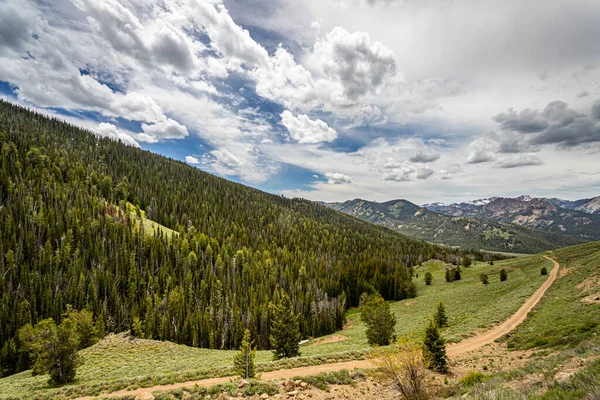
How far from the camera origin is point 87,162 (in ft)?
559

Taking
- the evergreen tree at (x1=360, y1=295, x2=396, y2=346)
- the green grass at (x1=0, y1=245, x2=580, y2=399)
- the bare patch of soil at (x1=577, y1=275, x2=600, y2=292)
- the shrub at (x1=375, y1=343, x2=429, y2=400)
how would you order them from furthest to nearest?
the evergreen tree at (x1=360, y1=295, x2=396, y2=346) < the bare patch of soil at (x1=577, y1=275, x2=600, y2=292) < the green grass at (x1=0, y1=245, x2=580, y2=399) < the shrub at (x1=375, y1=343, x2=429, y2=400)

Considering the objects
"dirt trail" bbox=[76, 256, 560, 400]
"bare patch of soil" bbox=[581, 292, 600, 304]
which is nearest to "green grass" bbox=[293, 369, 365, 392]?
"dirt trail" bbox=[76, 256, 560, 400]

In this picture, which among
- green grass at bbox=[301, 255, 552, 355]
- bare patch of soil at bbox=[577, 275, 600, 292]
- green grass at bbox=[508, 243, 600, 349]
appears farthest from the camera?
green grass at bbox=[301, 255, 552, 355]

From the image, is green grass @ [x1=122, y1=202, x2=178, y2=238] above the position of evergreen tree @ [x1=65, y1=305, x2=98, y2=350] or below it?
above

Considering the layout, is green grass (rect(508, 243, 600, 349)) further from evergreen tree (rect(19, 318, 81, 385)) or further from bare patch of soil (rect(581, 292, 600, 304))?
evergreen tree (rect(19, 318, 81, 385))

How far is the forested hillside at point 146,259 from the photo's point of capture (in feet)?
265

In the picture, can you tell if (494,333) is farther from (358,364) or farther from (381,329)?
(358,364)

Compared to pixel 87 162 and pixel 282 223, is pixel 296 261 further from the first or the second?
pixel 87 162

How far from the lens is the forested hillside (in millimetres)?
80875

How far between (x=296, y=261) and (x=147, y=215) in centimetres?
9768

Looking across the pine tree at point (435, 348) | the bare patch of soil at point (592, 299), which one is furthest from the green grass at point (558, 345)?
the pine tree at point (435, 348)

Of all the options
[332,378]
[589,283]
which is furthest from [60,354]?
[589,283]

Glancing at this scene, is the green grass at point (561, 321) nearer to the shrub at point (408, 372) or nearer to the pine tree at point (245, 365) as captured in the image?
the shrub at point (408, 372)

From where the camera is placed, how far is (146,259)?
11462cm
